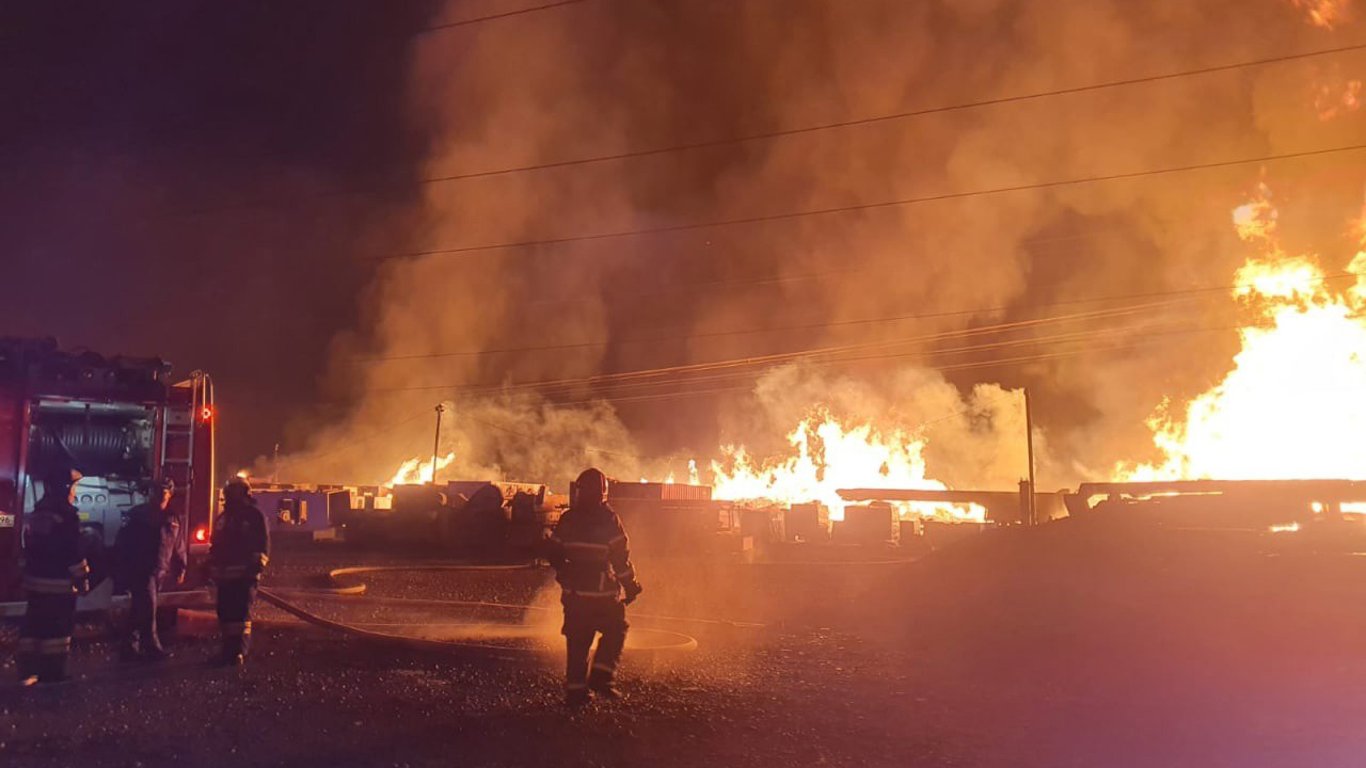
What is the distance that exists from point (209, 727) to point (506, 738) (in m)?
1.98

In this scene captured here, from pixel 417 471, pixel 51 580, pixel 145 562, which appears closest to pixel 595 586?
pixel 145 562

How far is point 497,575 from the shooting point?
18.4 meters

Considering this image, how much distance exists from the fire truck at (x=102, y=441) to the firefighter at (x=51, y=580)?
35.8 inches

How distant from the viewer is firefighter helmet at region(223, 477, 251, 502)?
8250 millimetres

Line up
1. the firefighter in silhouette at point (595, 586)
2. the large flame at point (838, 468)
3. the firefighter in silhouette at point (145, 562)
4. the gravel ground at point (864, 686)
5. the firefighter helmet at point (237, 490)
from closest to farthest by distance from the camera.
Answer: the gravel ground at point (864, 686), the firefighter in silhouette at point (595, 586), the firefighter in silhouette at point (145, 562), the firefighter helmet at point (237, 490), the large flame at point (838, 468)

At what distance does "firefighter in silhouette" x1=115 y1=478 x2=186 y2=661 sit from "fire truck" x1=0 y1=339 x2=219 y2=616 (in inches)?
19.0

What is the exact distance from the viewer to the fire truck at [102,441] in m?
8.31

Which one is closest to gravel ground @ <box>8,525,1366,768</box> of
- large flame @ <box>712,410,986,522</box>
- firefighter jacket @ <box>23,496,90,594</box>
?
firefighter jacket @ <box>23,496,90,594</box>

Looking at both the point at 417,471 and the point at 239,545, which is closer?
the point at 239,545

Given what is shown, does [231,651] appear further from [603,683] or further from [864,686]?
[864,686]

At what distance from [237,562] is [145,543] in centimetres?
84

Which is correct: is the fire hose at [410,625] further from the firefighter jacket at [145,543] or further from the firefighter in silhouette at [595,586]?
the firefighter in silhouette at [595,586]

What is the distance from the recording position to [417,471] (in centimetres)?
5491

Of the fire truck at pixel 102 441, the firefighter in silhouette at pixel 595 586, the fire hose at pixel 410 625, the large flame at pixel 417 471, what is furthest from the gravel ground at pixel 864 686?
the large flame at pixel 417 471
